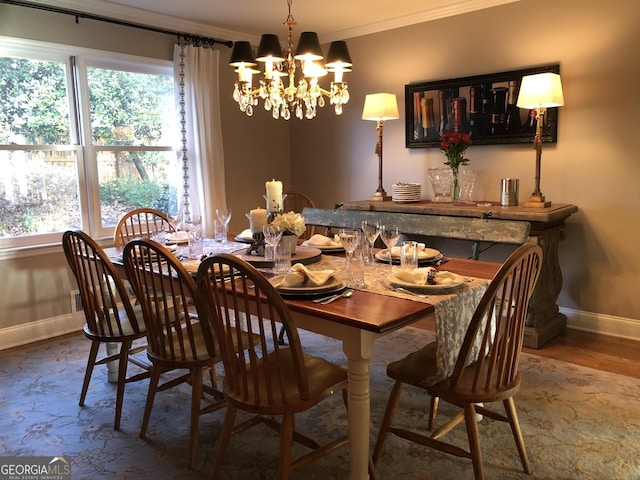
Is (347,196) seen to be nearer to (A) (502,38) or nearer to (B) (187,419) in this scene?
(A) (502,38)

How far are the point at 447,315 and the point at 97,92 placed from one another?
11.0ft

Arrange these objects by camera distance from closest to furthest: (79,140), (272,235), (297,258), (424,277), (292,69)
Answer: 1. (424,277)
2. (272,235)
3. (297,258)
4. (292,69)
5. (79,140)

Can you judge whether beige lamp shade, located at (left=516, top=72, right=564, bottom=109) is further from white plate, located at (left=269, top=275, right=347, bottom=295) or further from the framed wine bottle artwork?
white plate, located at (left=269, top=275, right=347, bottom=295)

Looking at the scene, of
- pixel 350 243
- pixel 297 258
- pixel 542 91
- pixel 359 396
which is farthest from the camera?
pixel 542 91

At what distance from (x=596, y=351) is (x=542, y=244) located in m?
0.77

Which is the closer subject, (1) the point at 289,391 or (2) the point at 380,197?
(1) the point at 289,391

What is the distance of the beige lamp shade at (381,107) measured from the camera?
412 cm

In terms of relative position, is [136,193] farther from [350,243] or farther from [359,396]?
[359,396]

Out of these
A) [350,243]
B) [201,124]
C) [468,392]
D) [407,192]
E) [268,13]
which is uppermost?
[268,13]

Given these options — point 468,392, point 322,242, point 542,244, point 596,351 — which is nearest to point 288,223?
point 322,242

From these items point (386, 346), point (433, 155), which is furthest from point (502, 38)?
point (386, 346)

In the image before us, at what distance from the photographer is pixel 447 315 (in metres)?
1.85

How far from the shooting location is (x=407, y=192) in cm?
418

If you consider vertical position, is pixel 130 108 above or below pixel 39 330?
above
